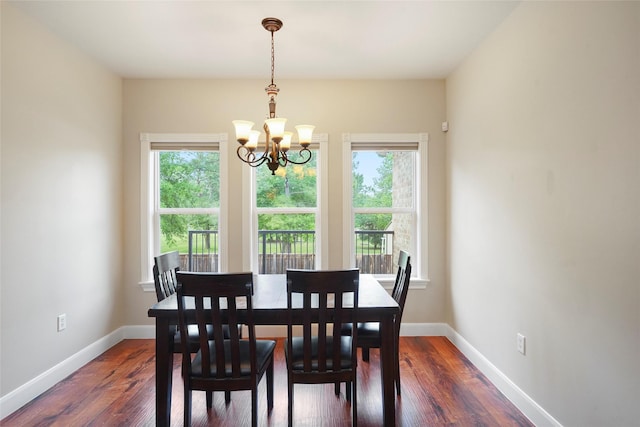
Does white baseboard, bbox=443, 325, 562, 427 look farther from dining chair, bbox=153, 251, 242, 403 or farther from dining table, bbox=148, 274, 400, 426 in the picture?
dining chair, bbox=153, 251, 242, 403

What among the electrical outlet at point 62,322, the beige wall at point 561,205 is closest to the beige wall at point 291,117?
the beige wall at point 561,205

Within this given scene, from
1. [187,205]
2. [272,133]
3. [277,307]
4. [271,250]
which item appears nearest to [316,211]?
[271,250]

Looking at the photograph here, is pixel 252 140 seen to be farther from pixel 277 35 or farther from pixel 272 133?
pixel 277 35

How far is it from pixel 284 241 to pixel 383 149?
4.75 feet

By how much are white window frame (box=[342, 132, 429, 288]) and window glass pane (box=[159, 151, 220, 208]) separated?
1.37m

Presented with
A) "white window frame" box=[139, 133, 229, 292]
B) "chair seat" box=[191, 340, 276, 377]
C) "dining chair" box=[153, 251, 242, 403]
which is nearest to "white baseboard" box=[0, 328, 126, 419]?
"white window frame" box=[139, 133, 229, 292]

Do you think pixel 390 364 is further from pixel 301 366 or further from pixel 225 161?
pixel 225 161

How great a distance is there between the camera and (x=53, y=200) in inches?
109

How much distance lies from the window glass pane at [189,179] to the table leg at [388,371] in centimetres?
237

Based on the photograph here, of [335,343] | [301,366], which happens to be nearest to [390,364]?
[335,343]

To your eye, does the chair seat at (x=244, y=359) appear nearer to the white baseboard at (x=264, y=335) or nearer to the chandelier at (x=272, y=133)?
the chandelier at (x=272, y=133)

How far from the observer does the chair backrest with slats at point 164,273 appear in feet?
8.27

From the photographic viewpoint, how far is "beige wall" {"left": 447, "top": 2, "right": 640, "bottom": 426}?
164 cm

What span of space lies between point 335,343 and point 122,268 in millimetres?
2732
